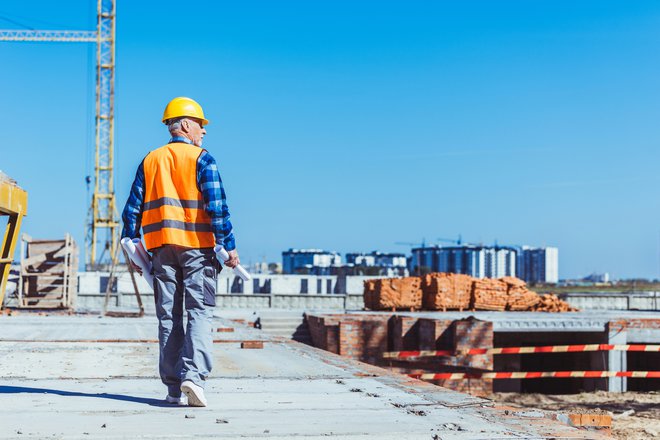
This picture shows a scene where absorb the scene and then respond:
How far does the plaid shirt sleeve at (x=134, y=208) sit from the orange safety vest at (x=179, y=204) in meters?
0.13

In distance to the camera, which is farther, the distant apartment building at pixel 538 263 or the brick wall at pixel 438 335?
the distant apartment building at pixel 538 263

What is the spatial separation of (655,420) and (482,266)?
15776 centimetres

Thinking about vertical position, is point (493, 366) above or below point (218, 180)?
below

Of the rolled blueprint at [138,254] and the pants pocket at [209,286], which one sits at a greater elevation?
the rolled blueprint at [138,254]

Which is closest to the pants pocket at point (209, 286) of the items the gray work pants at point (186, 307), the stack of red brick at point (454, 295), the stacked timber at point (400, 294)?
the gray work pants at point (186, 307)

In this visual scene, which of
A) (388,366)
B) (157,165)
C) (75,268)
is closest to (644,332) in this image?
(388,366)

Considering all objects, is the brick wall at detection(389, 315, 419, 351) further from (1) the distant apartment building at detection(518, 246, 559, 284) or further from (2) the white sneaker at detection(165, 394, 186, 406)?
(1) the distant apartment building at detection(518, 246, 559, 284)

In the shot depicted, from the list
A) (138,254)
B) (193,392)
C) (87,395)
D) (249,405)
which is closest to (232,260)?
(138,254)

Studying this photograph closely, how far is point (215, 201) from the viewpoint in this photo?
4961 mm

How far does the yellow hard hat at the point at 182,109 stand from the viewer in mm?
5227

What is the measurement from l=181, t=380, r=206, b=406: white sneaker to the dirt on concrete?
7814 mm

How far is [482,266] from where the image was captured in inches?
6639

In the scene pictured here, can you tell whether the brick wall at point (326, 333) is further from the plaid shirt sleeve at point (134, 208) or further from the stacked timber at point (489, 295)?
the plaid shirt sleeve at point (134, 208)

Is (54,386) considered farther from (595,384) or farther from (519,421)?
(595,384)
